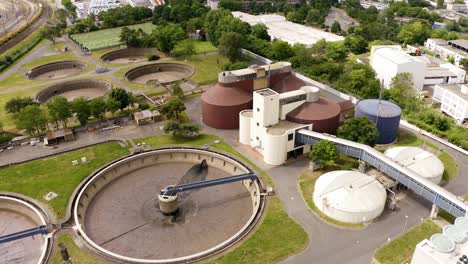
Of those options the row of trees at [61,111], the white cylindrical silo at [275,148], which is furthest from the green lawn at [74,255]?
the row of trees at [61,111]

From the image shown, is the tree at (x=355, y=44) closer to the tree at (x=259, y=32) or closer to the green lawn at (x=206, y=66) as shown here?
the tree at (x=259, y=32)

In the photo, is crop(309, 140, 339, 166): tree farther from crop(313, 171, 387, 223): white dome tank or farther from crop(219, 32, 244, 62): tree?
crop(219, 32, 244, 62): tree

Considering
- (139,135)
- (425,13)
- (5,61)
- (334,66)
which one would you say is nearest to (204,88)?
(139,135)

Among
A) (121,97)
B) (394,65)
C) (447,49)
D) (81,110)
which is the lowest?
(81,110)

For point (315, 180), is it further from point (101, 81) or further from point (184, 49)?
point (184, 49)

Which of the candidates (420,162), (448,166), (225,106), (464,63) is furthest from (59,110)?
(464,63)

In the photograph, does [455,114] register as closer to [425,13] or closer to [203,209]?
[203,209]
